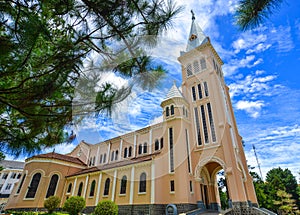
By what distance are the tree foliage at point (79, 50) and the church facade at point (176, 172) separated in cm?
826

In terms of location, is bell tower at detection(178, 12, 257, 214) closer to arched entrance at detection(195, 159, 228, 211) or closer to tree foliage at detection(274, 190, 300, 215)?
arched entrance at detection(195, 159, 228, 211)

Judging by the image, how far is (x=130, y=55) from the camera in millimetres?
3133

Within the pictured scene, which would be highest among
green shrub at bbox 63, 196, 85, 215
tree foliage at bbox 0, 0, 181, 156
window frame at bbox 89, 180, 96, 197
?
tree foliage at bbox 0, 0, 181, 156

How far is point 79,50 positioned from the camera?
11.1 feet

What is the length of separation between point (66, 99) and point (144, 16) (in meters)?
2.60

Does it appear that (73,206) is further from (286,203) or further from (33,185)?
(286,203)

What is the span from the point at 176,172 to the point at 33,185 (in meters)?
16.9

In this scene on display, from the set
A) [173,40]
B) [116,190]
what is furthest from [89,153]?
[173,40]

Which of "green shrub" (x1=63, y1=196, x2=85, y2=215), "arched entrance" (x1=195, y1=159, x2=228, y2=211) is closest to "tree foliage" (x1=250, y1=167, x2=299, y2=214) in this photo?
"arched entrance" (x1=195, y1=159, x2=228, y2=211)

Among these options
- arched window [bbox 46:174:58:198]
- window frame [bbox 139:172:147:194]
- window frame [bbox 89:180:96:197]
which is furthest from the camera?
arched window [bbox 46:174:58:198]

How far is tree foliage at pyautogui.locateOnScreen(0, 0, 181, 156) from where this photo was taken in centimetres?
284

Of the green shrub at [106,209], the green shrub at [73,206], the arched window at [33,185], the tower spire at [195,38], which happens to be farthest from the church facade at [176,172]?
the tower spire at [195,38]

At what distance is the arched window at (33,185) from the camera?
62.1ft

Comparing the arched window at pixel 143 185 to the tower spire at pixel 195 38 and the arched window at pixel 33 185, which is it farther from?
the arched window at pixel 33 185
